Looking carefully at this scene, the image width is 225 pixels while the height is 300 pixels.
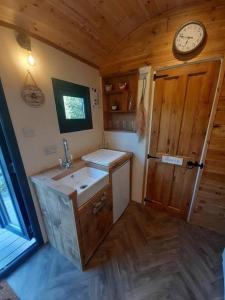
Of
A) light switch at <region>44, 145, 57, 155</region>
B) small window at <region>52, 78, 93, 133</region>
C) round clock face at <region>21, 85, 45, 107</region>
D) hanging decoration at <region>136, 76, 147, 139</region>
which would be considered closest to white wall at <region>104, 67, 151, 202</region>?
hanging decoration at <region>136, 76, 147, 139</region>

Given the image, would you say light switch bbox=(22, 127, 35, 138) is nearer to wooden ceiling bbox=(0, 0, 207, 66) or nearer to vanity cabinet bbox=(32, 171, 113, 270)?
vanity cabinet bbox=(32, 171, 113, 270)

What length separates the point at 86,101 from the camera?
6.50 ft

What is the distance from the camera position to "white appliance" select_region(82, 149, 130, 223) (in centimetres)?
170

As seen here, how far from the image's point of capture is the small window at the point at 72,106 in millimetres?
1596

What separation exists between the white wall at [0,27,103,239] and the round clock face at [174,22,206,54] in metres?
1.21

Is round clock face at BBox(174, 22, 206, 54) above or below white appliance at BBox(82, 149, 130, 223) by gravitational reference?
above

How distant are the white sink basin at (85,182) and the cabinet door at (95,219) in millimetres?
74

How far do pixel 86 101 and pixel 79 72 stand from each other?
389 mm

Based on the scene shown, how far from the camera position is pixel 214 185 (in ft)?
5.21

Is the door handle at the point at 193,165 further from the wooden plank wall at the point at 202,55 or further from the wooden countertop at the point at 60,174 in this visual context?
the wooden countertop at the point at 60,174

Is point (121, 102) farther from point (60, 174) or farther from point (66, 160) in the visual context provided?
point (60, 174)

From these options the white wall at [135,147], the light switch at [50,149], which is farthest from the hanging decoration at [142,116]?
the light switch at [50,149]

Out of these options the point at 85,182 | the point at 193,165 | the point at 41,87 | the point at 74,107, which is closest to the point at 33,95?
the point at 41,87

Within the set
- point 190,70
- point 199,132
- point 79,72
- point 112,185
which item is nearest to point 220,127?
point 199,132
